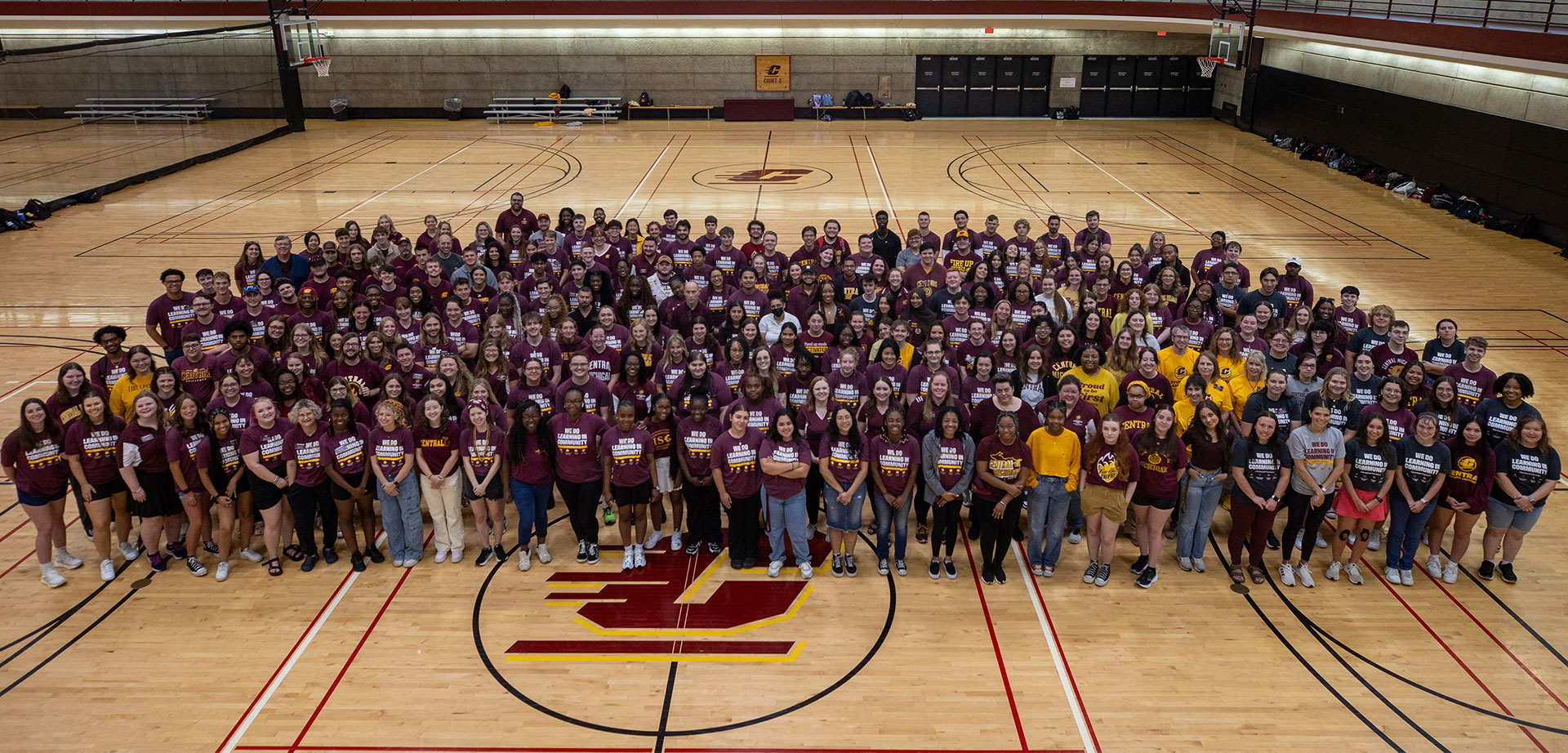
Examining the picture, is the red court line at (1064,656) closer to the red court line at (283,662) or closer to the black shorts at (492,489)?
the black shorts at (492,489)

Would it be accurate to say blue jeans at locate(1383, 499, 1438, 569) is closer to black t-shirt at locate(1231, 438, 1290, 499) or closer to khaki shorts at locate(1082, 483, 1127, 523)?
black t-shirt at locate(1231, 438, 1290, 499)

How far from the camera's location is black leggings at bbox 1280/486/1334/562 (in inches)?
310

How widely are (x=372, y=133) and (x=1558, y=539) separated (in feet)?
115

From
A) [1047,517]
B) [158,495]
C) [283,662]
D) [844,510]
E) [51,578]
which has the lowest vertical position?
[283,662]

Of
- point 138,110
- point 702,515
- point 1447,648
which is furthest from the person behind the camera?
point 138,110

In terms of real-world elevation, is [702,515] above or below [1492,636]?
above

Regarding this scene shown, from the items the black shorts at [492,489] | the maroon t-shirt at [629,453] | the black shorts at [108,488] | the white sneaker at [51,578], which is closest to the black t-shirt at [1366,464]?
the maroon t-shirt at [629,453]

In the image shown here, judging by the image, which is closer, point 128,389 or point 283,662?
point 283,662

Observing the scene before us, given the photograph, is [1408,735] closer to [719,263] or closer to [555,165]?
[719,263]

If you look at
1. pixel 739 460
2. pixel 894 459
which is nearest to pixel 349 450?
pixel 739 460

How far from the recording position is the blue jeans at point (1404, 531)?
7.94 m

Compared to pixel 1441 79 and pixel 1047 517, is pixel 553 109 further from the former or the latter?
pixel 1047 517

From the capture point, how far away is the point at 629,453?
26.0 ft

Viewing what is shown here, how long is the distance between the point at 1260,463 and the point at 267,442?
834 centimetres
